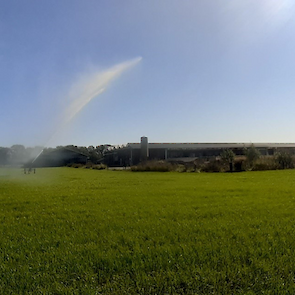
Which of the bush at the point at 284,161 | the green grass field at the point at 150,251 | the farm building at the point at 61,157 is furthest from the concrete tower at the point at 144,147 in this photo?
the green grass field at the point at 150,251

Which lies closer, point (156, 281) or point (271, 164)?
point (156, 281)

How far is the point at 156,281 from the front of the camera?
14.0ft

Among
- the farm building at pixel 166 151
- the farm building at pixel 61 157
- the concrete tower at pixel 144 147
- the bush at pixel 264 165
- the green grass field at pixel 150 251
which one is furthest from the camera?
the farm building at pixel 61 157

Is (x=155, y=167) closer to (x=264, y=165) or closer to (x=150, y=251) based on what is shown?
(x=264, y=165)

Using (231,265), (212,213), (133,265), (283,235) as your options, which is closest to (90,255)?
(133,265)

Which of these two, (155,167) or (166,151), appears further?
(166,151)

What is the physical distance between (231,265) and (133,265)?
5.30 feet

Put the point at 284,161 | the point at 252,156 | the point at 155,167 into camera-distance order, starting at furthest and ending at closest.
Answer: the point at 252,156
the point at 284,161
the point at 155,167

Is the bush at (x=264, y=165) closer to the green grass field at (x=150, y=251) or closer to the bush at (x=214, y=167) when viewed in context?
the bush at (x=214, y=167)

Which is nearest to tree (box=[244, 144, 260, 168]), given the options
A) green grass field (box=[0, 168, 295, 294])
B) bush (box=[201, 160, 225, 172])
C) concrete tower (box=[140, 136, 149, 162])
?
bush (box=[201, 160, 225, 172])

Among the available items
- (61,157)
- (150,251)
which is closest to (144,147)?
(61,157)

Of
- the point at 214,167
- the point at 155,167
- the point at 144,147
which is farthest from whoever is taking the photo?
the point at 144,147

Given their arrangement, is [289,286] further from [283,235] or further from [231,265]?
[283,235]

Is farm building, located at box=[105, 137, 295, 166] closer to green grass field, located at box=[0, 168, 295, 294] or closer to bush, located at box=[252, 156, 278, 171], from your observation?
bush, located at box=[252, 156, 278, 171]
